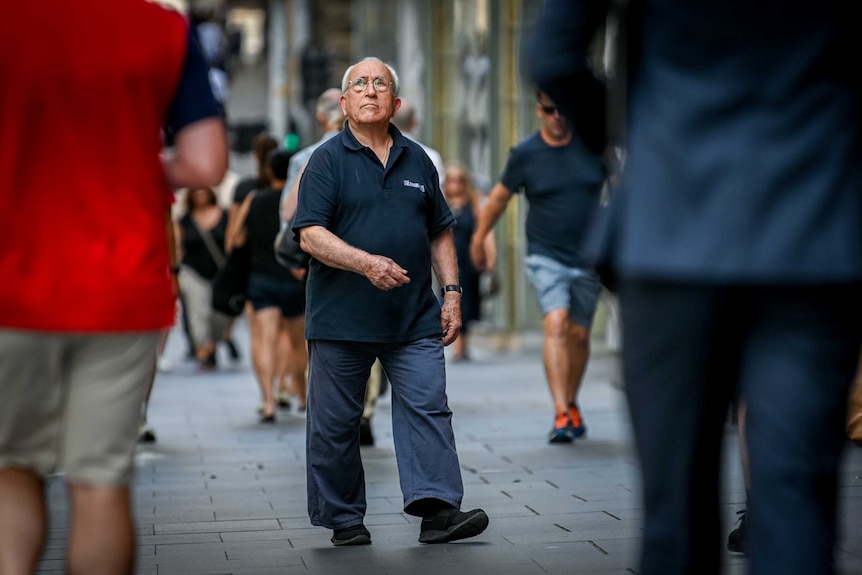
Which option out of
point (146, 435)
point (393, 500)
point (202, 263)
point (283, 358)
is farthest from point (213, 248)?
point (393, 500)

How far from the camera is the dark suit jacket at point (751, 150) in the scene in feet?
9.79

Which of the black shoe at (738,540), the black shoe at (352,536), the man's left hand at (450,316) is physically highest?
the man's left hand at (450,316)

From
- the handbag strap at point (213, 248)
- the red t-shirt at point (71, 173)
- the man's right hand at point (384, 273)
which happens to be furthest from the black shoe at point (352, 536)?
the handbag strap at point (213, 248)

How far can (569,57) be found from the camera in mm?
3221

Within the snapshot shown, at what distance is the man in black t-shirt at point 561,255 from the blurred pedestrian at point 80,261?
243 inches

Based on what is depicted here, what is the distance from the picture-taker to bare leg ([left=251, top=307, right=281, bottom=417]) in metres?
11.6

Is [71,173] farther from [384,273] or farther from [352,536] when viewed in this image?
[352,536]

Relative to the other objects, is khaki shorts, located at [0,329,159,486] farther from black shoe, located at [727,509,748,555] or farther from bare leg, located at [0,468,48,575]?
black shoe, located at [727,509,748,555]

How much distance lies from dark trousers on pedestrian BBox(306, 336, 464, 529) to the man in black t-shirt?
3.34m

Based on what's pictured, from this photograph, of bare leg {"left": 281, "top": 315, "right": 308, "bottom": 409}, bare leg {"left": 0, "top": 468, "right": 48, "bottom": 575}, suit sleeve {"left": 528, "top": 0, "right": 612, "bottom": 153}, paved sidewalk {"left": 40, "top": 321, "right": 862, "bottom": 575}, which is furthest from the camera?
bare leg {"left": 281, "top": 315, "right": 308, "bottom": 409}

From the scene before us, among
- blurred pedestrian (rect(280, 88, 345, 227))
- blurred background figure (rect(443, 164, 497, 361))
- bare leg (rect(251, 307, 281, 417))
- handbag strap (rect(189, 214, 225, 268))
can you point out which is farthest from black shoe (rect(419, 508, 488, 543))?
blurred background figure (rect(443, 164, 497, 361))

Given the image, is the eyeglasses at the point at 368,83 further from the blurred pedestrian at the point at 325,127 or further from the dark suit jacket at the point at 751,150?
the dark suit jacket at the point at 751,150

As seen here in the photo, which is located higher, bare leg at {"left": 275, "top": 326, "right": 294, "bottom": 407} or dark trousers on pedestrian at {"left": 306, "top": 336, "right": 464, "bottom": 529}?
dark trousers on pedestrian at {"left": 306, "top": 336, "right": 464, "bottom": 529}

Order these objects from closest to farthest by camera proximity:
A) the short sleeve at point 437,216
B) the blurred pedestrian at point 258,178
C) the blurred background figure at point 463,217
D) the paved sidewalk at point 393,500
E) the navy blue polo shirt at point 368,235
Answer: the paved sidewalk at point 393,500 → the navy blue polo shirt at point 368,235 → the short sleeve at point 437,216 → the blurred pedestrian at point 258,178 → the blurred background figure at point 463,217
